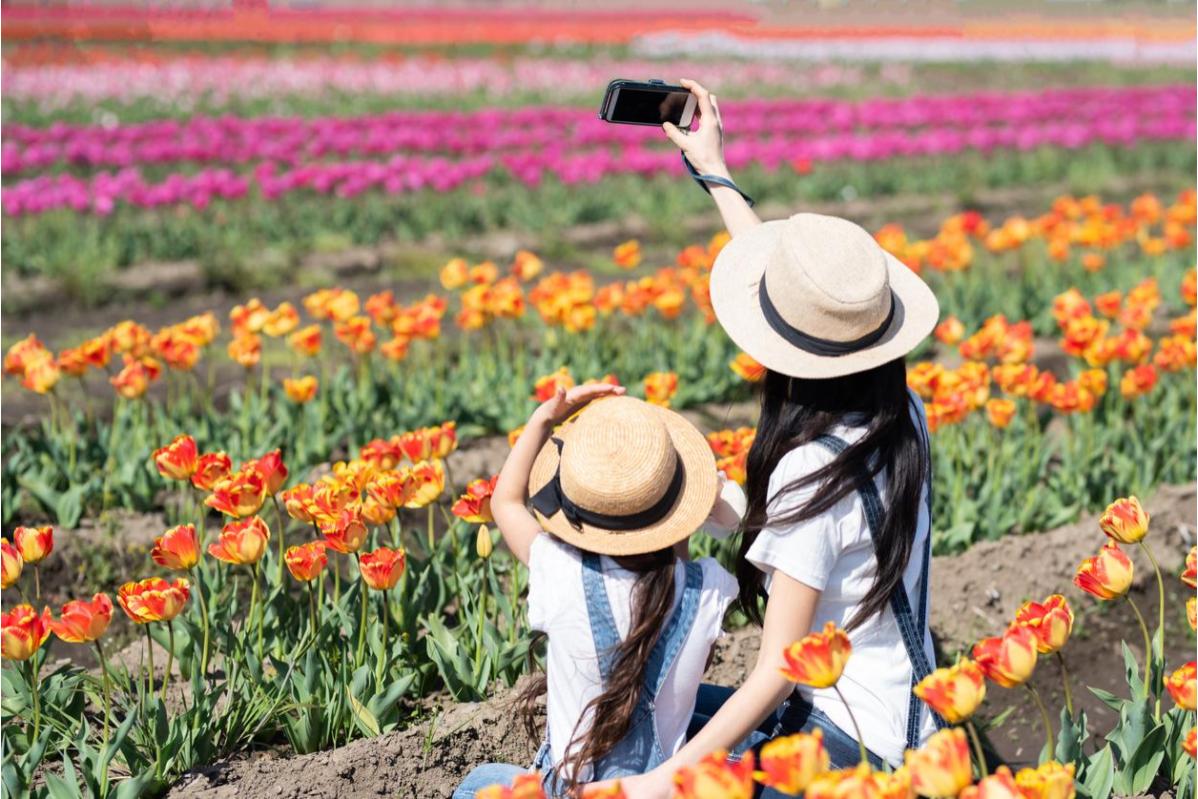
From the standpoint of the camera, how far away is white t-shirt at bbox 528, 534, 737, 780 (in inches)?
82.9

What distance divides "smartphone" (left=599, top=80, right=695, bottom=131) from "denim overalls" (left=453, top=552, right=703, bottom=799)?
993 mm

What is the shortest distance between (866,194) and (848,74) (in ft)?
33.9

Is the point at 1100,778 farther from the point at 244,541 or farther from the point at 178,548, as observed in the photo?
the point at 178,548

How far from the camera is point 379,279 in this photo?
8453mm

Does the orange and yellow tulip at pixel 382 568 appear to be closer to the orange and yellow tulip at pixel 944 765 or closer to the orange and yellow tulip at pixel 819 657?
the orange and yellow tulip at pixel 819 657

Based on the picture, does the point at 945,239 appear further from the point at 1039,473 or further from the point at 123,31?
the point at 123,31

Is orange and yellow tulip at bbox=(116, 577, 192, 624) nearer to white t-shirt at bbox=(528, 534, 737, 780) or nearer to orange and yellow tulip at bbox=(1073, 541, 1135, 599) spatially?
white t-shirt at bbox=(528, 534, 737, 780)

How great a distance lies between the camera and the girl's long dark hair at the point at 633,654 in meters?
2.07

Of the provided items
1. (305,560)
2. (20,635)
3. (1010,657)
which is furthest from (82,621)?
(1010,657)

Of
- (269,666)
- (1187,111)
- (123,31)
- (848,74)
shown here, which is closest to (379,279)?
(269,666)

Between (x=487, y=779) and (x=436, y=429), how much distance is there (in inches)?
38.4

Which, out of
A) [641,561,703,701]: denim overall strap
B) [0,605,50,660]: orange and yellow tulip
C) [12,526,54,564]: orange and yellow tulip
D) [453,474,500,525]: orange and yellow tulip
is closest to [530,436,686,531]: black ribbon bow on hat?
[641,561,703,701]: denim overall strap

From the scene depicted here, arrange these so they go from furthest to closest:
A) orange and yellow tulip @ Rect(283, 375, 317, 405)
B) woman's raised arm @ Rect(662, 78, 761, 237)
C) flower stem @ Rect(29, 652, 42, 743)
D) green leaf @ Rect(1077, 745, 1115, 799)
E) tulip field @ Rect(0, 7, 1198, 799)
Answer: orange and yellow tulip @ Rect(283, 375, 317, 405)
woman's raised arm @ Rect(662, 78, 761, 237)
tulip field @ Rect(0, 7, 1198, 799)
flower stem @ Rect(29, 652, 42, 743)
green leaf @ Rect(1077, 745, 1115, 799)

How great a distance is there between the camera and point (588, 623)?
211cm
